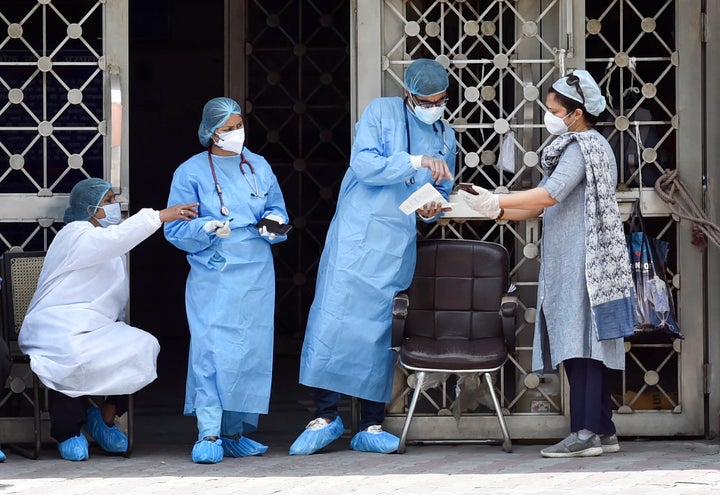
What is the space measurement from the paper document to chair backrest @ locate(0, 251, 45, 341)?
174 cm

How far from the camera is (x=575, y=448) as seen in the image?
20.7 ft

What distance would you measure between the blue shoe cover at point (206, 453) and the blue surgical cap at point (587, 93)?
2197 millimetres

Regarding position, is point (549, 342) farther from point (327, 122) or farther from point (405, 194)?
point (327, 122)

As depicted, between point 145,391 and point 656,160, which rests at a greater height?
point 656,160

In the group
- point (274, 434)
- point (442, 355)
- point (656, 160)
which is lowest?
point (274, 434)

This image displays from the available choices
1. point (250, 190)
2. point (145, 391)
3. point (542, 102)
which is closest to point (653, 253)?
point (542, 102)

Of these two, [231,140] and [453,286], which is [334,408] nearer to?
[453,286]

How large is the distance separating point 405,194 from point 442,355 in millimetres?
764

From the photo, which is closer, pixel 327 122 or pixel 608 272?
pixel 608 272

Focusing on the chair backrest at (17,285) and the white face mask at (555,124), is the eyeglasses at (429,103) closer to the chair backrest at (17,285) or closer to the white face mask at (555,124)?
the white face mask at (555,124)

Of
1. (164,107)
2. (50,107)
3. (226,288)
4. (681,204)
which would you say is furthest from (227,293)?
(164,107)

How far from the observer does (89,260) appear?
6.29 metres

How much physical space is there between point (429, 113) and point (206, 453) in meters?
1.82

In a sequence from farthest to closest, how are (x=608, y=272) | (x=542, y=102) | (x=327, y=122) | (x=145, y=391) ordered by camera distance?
(x=327, y=122) < (x=145, y=391) < (x=542, y=102) < (x=608, y=272)
